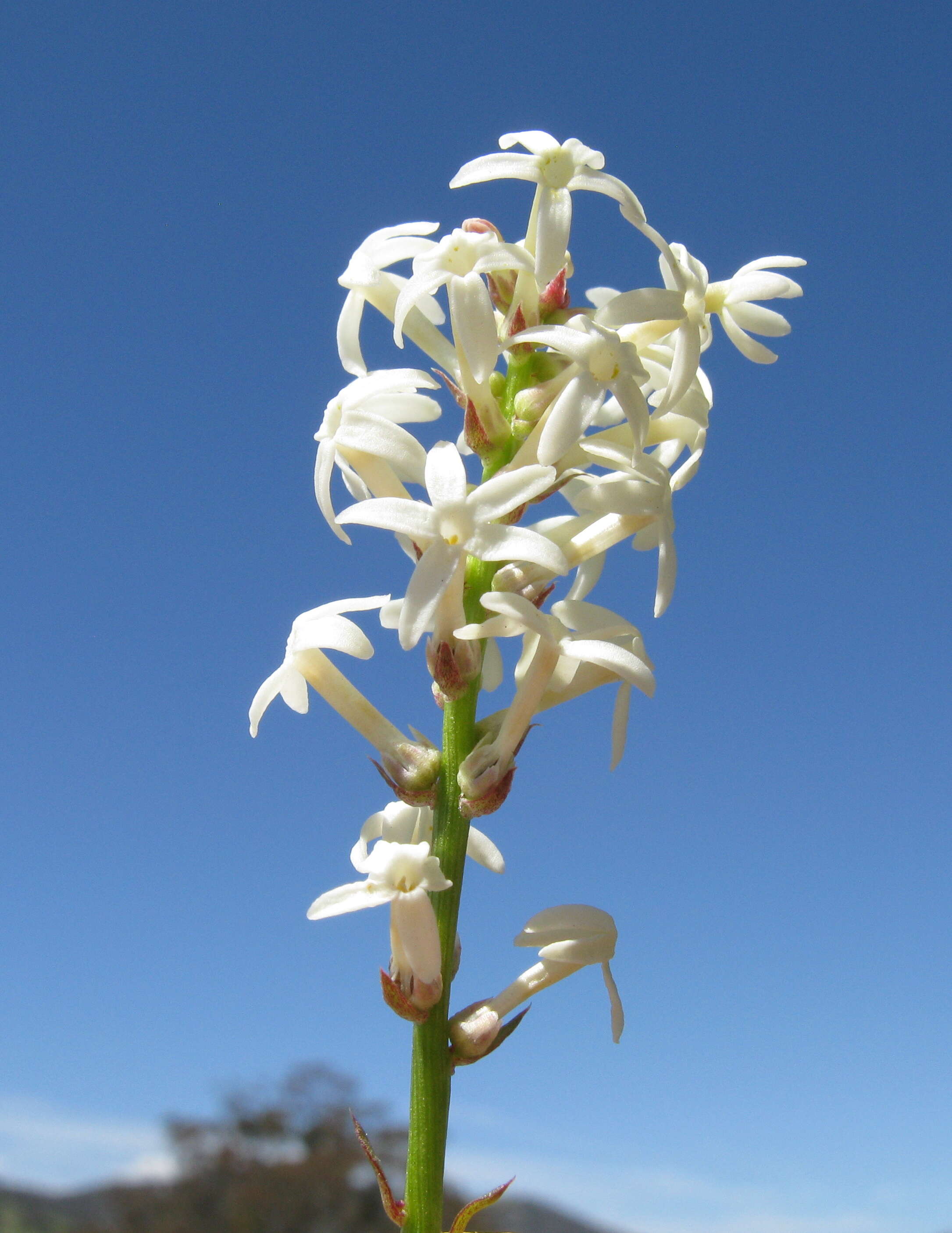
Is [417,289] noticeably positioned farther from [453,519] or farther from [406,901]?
[406,901]

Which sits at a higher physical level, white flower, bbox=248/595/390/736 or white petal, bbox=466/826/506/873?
white flower, bbox=248/595/390/736

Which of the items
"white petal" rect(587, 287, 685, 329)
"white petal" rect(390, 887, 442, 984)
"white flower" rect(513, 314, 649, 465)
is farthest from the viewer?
"white petal" rect(587, 287, 685, 329)

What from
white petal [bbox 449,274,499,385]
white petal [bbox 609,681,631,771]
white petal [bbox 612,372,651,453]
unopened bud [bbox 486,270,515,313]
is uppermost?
unopened bud [bbox 486,270,515,313]

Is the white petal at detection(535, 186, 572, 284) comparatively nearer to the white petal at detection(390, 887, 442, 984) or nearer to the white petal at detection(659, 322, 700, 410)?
the white petal at detection(659, 322, 700, 410)

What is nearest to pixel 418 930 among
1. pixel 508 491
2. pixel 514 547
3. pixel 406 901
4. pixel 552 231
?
pixel 406 901

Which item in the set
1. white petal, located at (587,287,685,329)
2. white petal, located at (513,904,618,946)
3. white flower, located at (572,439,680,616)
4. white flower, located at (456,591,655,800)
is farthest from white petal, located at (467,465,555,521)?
white petal, located at (513,904,618,946)

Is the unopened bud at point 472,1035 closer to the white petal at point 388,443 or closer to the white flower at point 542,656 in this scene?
the white flower at point 542,656

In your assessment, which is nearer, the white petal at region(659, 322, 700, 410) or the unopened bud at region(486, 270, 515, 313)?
the white petal at region(659, 322, 700, 410)
